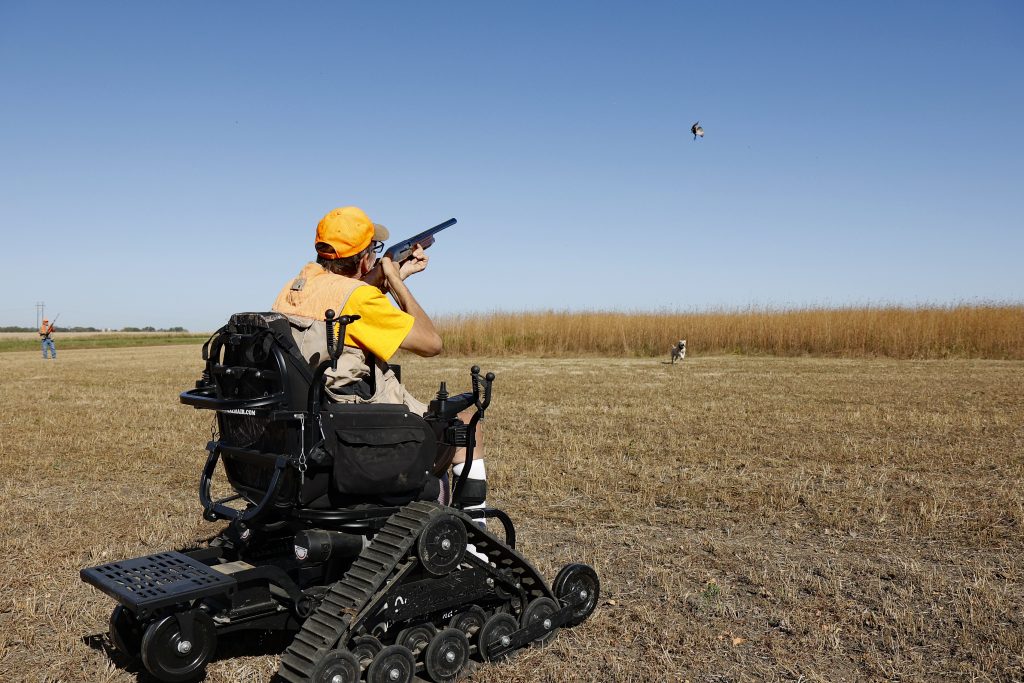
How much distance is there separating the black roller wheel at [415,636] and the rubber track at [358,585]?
289mm

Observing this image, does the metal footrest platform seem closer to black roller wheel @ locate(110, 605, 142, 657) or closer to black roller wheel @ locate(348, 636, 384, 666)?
black roller wheel @ locate(110, 605, 142, 657)

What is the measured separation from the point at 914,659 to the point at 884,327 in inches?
950

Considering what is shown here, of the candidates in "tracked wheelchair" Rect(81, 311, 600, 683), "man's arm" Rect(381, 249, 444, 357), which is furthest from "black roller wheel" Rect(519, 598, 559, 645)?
"man's arm" Rect(381, 249, 444, 357)

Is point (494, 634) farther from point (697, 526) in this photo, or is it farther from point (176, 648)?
point (697, 526)

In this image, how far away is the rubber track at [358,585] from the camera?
2.80 m

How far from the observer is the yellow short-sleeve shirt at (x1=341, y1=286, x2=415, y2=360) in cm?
318

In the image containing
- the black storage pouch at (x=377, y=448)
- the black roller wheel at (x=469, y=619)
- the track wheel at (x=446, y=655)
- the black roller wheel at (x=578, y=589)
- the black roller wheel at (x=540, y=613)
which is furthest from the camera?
the black roller wheel at (x=578, y=589)

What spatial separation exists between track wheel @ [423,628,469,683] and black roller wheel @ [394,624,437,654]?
2.1 inches

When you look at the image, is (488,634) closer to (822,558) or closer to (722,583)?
(722,583)

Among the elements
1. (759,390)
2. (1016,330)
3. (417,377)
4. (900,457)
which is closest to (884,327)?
(1016,330)

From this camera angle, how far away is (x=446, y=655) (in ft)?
10.3

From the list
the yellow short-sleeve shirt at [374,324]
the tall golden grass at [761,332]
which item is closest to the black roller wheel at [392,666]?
the yellow short-sleeve shirt at [374,324]

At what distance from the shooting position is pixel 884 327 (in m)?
25.3

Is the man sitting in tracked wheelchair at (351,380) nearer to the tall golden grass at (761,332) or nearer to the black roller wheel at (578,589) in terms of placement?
the black roller wheel at (578,589)
